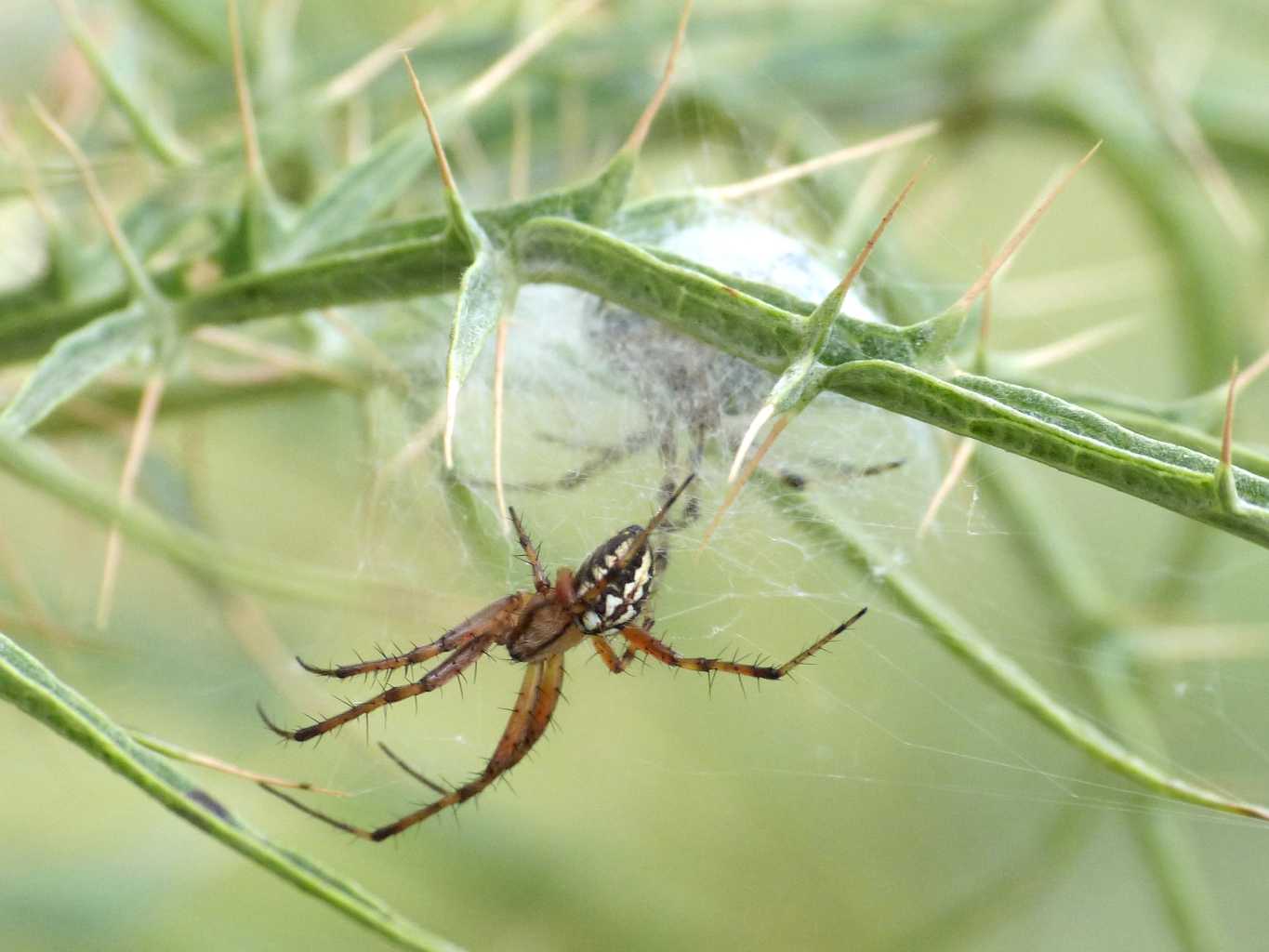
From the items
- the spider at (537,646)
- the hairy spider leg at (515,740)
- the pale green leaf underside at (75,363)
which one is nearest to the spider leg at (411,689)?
the spider at (537,646)

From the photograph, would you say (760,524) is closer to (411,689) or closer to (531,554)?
(531,554)

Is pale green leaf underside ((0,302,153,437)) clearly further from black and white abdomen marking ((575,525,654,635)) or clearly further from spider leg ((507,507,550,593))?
black and white abdomen marking ((575,525,654,635))

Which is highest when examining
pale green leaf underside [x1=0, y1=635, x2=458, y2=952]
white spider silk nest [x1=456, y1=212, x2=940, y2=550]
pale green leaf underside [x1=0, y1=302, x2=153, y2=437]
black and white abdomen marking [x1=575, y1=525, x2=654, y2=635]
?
white spider silk nest [x1=456, y1=212, x2=940, y2=550]

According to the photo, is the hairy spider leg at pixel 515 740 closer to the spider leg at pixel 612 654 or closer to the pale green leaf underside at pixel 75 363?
the spider leg at pixel 612 654

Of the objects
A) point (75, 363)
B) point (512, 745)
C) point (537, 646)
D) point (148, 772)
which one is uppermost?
point (537, 646)

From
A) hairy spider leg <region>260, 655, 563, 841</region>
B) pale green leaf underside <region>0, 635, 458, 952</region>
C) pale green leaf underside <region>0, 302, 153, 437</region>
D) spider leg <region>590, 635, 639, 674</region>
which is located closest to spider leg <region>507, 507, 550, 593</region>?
spider leg <region>590, 635, 639, 674</region>

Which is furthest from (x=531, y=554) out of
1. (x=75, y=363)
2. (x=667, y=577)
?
(x=75, y=363)
